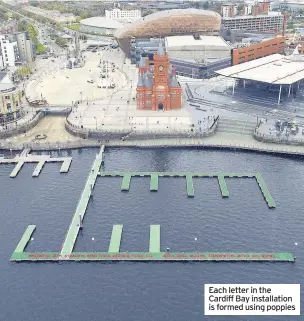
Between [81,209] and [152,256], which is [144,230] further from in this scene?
[81,209]

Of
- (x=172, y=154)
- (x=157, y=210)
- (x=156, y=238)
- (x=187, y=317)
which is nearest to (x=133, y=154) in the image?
(x=172, y=154)

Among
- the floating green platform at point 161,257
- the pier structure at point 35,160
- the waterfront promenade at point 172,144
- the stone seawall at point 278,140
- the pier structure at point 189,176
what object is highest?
the stone seawall at point 278,140

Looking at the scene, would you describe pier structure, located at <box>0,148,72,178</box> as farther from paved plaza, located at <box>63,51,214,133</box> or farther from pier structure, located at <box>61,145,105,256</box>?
paved plaza, located at <box>63,51,214,133</box>

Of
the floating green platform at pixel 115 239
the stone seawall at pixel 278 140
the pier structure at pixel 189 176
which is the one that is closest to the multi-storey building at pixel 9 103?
the pier structure at pixel 189 176

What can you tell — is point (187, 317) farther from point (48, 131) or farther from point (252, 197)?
point (48, 131)
